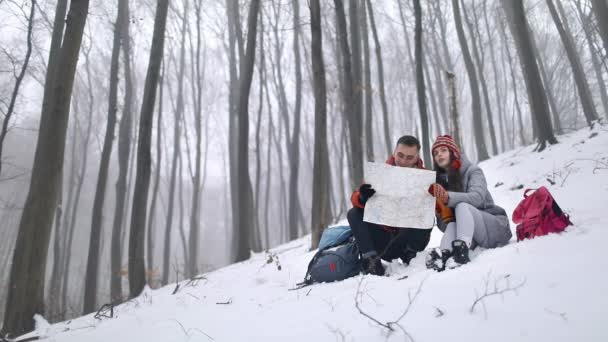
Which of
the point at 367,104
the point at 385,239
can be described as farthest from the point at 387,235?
the point at 367,104

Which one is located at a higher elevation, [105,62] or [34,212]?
[105,62]

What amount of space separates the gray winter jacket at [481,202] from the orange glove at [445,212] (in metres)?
0.05

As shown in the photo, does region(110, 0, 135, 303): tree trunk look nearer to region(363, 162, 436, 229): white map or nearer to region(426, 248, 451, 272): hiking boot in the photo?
region(363, 162, 436, 229): white map

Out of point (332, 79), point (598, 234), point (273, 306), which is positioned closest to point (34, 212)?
point (273, 306)

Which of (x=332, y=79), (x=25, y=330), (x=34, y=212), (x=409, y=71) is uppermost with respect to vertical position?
(x=409, y=71)

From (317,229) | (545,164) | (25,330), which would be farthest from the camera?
(545,164)

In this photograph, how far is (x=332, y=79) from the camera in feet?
45.9

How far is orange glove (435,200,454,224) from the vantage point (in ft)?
8.77

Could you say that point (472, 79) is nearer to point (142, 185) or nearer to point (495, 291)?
point (142, 185)

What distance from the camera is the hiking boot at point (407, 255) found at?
292 cm

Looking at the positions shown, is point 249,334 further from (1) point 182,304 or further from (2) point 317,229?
(2) point 317,229

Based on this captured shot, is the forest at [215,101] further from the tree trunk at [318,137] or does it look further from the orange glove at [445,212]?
the orange glove at [445,212]

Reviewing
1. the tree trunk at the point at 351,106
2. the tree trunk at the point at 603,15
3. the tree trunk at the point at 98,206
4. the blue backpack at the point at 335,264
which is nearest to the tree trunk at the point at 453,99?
the tree trunk at the point at 351,106

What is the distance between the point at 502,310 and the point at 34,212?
5.16 m
